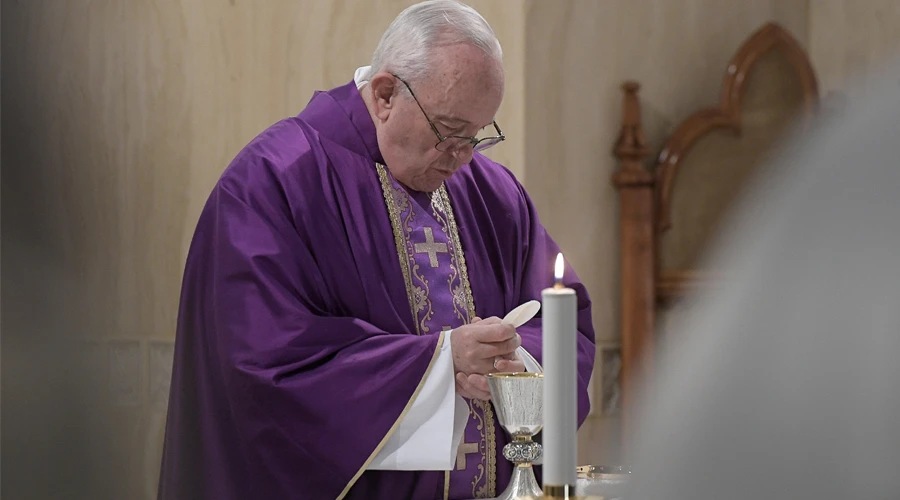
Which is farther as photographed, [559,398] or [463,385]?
[463,385]

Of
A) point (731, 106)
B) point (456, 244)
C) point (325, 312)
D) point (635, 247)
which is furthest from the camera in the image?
point (731, 106)

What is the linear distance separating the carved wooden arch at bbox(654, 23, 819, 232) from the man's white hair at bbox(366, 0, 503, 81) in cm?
248

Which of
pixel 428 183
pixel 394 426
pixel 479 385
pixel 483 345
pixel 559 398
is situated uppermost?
pixel 428 183

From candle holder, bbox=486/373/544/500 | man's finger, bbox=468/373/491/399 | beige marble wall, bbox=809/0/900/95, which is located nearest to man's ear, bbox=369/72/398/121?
man's finger, bbox=468/373/491/399

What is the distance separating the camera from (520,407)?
2.30 meters

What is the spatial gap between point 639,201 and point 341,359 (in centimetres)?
284

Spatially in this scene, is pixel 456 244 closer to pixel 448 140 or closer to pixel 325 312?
pixel 448 140

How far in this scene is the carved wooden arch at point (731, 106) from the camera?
214 inches

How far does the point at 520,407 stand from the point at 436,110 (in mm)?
1062

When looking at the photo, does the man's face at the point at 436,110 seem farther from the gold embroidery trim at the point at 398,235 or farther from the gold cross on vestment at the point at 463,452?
the gold cross on vestment at the point at 463,452

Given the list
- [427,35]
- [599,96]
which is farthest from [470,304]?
[599,96]

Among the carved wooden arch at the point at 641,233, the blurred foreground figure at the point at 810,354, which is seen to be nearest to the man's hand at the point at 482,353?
the blurred foreground figure at the point at 810,354

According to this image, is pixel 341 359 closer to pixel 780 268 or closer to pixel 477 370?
pixel 477 370

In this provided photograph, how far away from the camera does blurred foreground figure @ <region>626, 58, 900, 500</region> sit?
0.63m
